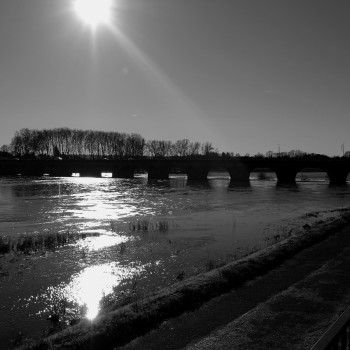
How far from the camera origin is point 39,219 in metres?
30.5

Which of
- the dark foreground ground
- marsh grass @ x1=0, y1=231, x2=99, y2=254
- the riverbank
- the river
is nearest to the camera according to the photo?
the dark foreground ground

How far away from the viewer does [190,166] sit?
128250mm

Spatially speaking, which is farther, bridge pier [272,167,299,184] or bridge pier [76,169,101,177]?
bridge pier [76,169,101,177]

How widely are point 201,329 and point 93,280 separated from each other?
257 inches

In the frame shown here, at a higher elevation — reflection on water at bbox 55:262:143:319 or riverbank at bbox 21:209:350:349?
riverbank at bbox 21:209:350:349

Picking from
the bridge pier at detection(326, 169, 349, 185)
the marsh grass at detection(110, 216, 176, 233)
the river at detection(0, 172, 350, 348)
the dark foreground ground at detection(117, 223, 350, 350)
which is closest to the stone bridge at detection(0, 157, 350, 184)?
the bridge pier at detection(326, 169, 349, 185)

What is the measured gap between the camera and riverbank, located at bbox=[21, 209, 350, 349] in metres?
7.81

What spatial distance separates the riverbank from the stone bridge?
105176mm

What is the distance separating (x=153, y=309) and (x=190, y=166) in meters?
119

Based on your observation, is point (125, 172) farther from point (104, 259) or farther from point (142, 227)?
point (104, 259)

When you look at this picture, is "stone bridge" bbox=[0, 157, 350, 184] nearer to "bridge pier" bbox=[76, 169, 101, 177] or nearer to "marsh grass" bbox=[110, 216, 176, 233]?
"bridge pier" bbox=[76, 169, 101, 177]

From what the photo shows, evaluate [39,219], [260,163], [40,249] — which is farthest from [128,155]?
[40,249]

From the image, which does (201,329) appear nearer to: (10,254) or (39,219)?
(10,254)

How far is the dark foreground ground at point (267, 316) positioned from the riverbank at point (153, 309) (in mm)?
347
